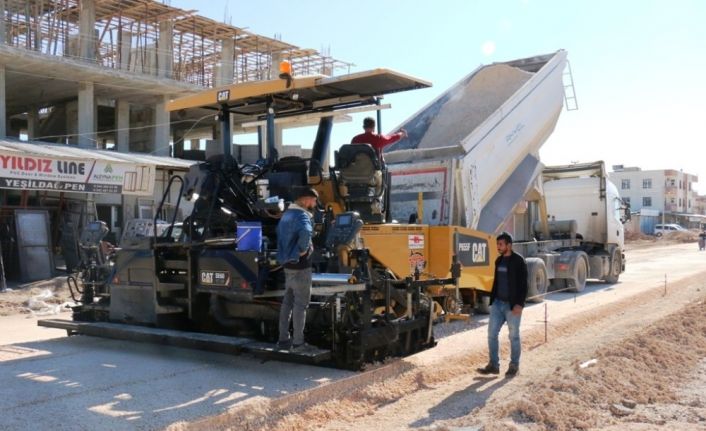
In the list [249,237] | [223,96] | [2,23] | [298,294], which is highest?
[2,23]

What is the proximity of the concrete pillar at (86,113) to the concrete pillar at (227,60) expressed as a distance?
5.68 meters

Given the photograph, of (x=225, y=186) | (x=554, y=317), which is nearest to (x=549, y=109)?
(x=554, y=317)

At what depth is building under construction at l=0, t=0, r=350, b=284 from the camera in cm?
2062

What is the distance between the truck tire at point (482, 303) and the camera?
412 inches

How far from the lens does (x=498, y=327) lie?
6957 millimetres

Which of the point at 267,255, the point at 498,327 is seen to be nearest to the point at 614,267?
the point at 498,327

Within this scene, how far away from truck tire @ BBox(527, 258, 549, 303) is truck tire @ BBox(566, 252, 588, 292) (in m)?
1.63

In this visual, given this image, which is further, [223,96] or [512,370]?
[223,96]

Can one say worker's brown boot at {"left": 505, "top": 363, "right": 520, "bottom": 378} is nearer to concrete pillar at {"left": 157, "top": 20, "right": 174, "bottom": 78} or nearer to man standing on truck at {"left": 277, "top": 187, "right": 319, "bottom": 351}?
man standing on truck at {"left": 277, "top": 187, "right": 319, "bottom": 351}

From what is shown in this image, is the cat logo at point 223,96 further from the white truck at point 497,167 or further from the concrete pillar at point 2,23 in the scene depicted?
the concrete pillar at point 2,23

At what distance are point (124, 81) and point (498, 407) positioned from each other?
70.1 ft

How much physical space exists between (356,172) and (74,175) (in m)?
12.4

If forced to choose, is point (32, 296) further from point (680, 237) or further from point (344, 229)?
point (680, 237)

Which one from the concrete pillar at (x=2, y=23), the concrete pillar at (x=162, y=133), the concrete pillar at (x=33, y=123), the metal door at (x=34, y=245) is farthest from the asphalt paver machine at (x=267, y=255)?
the concrete pillar at (x=33, y=123)
